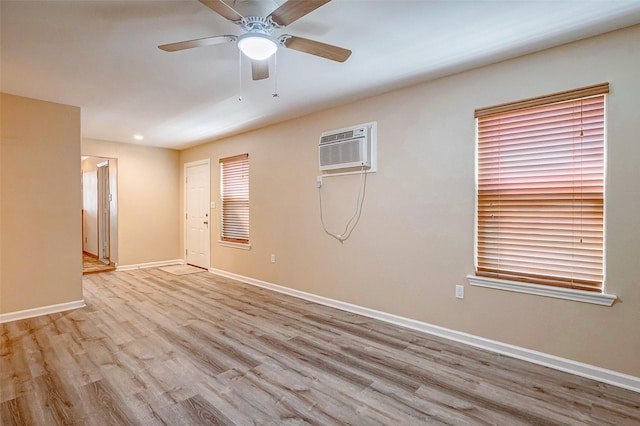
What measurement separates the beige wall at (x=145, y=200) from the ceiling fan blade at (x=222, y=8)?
16.8 feet

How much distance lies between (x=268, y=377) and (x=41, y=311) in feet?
10.2

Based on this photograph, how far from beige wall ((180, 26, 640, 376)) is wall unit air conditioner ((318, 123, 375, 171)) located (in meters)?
0.13

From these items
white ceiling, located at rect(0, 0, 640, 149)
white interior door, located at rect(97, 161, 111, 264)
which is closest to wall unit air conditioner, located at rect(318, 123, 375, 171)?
white ceiling, located at rect(0, 0, 640, 149)

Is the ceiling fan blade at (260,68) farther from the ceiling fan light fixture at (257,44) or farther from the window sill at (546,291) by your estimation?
the window sill at (546,291)

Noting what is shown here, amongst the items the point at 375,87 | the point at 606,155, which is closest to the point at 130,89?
the point at 375,87

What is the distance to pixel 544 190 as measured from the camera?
8.16 feet

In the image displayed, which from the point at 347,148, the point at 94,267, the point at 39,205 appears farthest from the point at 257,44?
the point at 94,267

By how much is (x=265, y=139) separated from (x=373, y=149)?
1.96 m

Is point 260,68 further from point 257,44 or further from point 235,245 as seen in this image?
point 235,245

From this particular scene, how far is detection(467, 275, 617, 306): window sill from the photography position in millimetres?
2234

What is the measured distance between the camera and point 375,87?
10.7ft

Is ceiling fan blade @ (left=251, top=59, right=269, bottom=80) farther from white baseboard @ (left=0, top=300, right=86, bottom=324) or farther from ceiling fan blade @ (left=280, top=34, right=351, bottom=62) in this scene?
white baseboard @ (left=0, top=300, right=86, bottom=324)

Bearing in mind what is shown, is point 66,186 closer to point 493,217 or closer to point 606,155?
point 493,217

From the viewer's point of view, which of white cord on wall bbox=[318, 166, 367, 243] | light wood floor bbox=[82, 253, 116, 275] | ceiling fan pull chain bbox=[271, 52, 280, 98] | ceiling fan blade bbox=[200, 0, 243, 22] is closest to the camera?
ceiling fan blade bbox=[200, 0, 243, 22]
